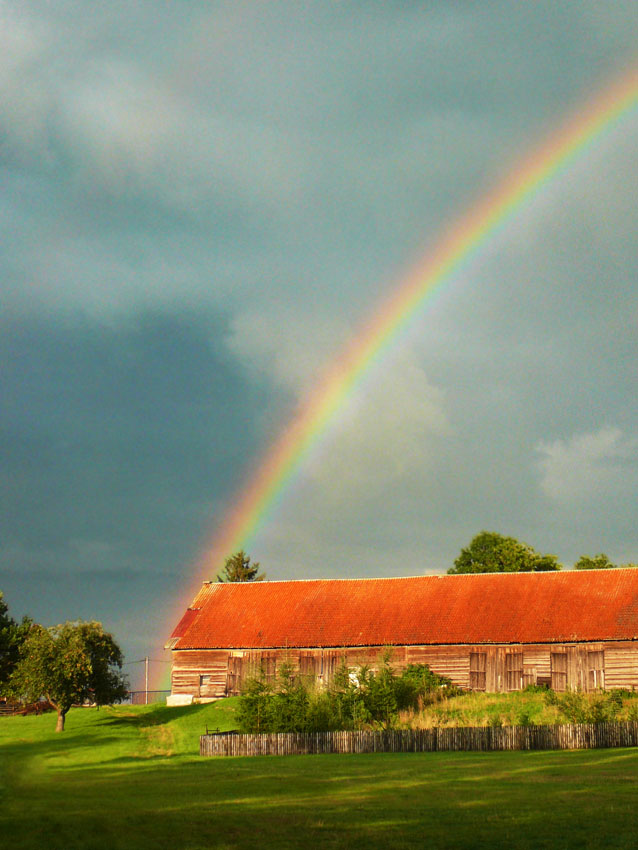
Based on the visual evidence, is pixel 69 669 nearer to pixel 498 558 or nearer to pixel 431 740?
pixel 431 740

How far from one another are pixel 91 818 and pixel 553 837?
7.44m

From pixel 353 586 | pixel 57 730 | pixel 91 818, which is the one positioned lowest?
pixel 57 730

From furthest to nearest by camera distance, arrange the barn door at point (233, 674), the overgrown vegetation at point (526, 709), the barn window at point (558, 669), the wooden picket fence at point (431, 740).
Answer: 1. the barn door at point (233, 674)
2. the barn window at point (558, 669)
3. the overgrown vegetation at point (526, 709)
4. the wooden picket fence at point (431, 740)

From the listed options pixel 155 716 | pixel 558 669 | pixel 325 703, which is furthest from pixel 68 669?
pixel 558 669

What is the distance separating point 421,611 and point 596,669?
1151 cm

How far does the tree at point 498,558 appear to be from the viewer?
275 feet

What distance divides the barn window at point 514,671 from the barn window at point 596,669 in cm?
391

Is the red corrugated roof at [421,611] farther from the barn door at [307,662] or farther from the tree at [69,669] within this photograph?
the tree at [69,669]

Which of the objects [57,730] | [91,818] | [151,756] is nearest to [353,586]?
[57,730]

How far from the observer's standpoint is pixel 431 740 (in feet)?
112

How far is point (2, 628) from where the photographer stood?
65.8 metres

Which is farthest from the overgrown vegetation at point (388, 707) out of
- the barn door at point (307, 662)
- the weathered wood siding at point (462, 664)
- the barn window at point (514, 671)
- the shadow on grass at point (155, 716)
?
the barn door at point (307, 662)

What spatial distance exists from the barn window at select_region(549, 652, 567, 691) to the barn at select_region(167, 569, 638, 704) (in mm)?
58

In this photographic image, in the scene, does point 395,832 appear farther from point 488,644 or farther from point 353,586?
point 353,586
